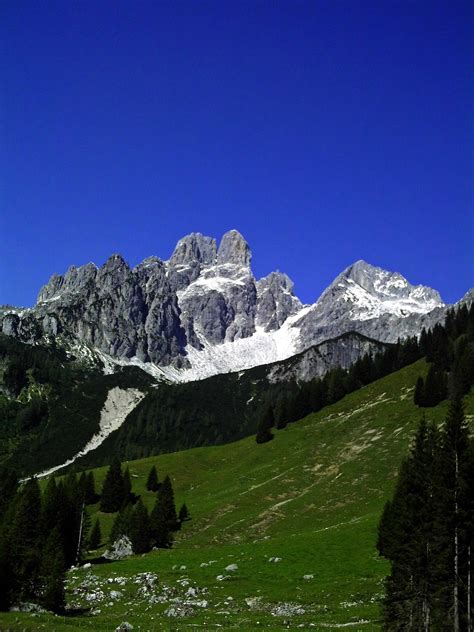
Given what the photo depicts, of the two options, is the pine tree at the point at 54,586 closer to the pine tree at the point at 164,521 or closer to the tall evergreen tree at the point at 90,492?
the pine tree at the point at 164,521

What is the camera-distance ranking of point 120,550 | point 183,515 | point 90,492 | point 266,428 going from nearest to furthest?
point 120,550, point 183,515, point 90,492, point 266,428

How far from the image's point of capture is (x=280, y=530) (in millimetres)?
87688

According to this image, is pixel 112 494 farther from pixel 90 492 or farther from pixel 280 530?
pixel 280 530

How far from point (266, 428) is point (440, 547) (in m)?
119

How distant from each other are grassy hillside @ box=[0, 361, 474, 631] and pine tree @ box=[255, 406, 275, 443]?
2178mm

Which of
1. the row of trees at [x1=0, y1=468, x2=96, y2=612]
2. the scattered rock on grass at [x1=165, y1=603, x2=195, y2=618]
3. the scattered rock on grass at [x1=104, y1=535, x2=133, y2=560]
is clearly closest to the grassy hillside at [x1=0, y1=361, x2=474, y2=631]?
the scattered rock on grass at [x1=165, y1=603, x2=195, y2=618]

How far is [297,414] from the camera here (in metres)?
163

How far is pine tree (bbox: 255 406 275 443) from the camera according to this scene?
14988cm

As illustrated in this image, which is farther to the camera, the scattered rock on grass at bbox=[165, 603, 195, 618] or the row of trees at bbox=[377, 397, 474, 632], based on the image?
the scattered rock on grass at bbox=[165, 603, 195, 618]

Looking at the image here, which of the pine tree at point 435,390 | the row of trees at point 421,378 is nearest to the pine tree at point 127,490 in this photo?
the row of trees at point 421,378

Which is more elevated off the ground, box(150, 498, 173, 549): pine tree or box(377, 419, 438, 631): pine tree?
box(377, 419, 438, 631): pine tree

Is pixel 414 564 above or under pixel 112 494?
under

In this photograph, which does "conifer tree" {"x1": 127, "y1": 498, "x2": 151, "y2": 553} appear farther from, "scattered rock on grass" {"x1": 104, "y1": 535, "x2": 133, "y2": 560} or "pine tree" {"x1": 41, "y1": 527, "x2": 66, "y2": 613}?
"pine tree" {"x1": 41, "y1": 527, "x2": 66, "y2": 613}

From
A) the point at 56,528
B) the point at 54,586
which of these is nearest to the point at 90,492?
the point at 56,528
